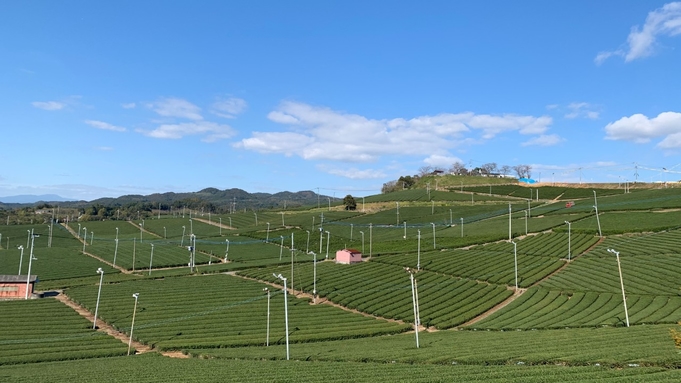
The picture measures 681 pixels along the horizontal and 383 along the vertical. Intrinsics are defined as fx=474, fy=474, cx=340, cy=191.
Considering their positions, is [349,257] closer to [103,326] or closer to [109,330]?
[103,326]

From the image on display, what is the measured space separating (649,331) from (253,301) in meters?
40.6

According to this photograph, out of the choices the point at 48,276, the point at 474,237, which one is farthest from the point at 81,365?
the point at 474,237

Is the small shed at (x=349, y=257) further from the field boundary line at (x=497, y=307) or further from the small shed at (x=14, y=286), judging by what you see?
the small shed at (x=14, y=286)

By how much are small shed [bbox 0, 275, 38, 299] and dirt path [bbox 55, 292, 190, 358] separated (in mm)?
4322

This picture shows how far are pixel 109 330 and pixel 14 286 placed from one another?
1066 inches

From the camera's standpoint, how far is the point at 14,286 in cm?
6512

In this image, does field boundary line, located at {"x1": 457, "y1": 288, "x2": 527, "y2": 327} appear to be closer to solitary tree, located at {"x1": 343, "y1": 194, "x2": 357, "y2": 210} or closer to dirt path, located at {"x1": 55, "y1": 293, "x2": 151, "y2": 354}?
dirt path, located at {"x1": 55, "y1": 293, "x2": 151, "y2": 354}

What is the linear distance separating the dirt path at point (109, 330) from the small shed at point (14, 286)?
14.2 ft

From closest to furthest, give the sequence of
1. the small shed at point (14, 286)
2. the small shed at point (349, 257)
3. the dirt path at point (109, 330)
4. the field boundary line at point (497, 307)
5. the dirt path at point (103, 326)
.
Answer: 1. the dirt path at point (109, 330)
2. the dirt path at point (103, 326)
3. the field boundary line at point (497, 307)
4. the small shed at point (14, 286)
5. the small shed at point (349, 257)

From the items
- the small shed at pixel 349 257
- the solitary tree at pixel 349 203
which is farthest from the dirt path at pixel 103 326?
the solitary tree at pixel 349 203

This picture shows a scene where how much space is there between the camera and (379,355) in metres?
31.5

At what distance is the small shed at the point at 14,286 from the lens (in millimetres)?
64812

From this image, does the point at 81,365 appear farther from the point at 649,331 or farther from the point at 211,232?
the point at 211,232

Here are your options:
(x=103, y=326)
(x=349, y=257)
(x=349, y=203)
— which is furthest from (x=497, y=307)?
(x=349, y=203)
